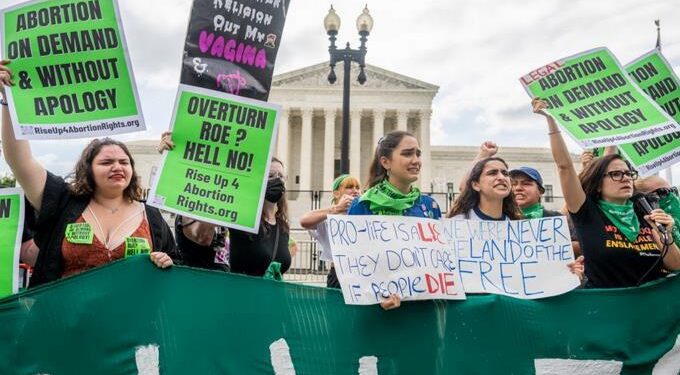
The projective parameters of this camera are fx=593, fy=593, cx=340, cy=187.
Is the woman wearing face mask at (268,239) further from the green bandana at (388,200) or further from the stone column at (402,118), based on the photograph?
the stone column at (402,118)

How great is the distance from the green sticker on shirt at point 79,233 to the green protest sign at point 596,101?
9.17 ft

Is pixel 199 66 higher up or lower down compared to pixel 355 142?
lower down

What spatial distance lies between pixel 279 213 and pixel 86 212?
125cm

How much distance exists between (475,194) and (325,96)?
45.6 metres

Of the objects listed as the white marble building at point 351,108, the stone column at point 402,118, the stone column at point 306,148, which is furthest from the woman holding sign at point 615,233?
the stone column at point 402,118

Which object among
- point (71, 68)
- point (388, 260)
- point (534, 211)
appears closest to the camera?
point (388, 260)

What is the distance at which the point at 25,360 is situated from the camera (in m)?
2.97

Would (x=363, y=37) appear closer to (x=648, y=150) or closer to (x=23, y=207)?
(x=648, y=150)

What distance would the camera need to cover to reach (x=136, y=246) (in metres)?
3.14

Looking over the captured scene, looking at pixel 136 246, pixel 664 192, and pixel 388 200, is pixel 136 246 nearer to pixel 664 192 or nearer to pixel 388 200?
pixel 388 200

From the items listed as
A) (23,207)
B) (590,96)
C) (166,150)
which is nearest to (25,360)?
(23,207)

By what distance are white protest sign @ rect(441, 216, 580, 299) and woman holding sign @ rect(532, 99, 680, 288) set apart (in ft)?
0.78

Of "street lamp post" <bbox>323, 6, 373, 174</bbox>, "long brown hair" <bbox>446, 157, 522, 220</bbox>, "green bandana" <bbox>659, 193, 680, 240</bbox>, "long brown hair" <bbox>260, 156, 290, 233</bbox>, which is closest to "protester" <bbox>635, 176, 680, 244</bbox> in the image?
"green bandana" <bbox>659, 193, 680, 240</bbox>

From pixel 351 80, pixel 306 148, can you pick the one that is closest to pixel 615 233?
pixel 306 148
